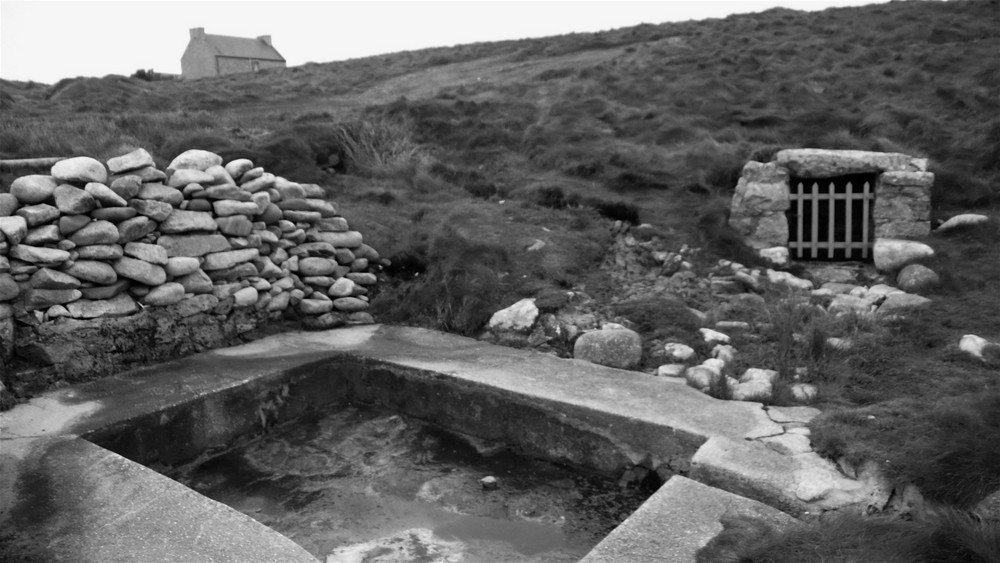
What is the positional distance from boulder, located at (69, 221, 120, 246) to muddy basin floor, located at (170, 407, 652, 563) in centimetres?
172

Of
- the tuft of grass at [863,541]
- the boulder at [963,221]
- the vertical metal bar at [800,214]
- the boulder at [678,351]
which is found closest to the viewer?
the tuft of grass at [863,541]

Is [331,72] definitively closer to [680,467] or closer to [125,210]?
[125,210]

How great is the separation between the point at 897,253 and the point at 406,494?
16.4ft

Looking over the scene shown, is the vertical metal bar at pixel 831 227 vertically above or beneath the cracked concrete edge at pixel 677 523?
above

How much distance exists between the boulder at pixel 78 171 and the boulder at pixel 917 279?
6.45 meters

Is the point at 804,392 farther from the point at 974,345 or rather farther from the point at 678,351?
the point at 974,345

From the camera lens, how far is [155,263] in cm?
538

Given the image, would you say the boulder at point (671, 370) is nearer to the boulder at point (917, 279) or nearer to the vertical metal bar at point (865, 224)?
the boulder at point (917, 279)

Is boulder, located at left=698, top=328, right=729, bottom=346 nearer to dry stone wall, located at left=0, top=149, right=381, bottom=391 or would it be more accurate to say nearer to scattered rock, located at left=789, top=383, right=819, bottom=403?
scattered rock, located at left=789, top=383, right=819, bottom=403

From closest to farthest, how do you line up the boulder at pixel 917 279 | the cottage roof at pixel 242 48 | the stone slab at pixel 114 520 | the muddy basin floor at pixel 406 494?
the stone slab at pixel 114 520 → the muddy basin floor at pixel 406 494 → the boulder at pixel 917 279 → the cottage roof at pixel 242 48

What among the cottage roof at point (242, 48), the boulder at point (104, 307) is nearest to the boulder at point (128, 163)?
the boulder at point (104, 307)

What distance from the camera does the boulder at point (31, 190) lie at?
4957 millimetres

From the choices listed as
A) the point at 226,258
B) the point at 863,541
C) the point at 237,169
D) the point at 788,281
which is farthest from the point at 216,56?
the point at 863,541

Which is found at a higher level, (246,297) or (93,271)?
(93,271)
